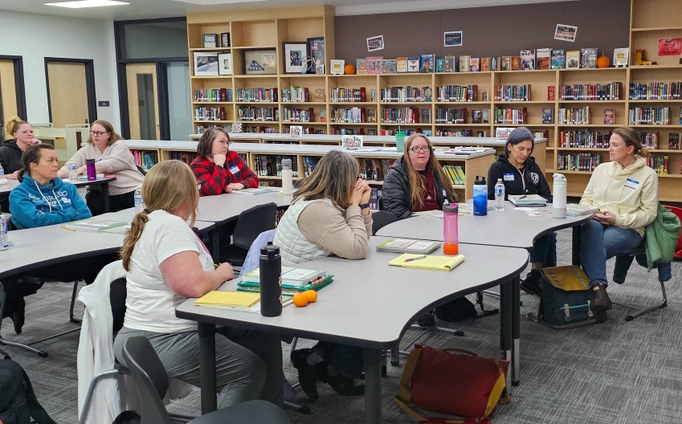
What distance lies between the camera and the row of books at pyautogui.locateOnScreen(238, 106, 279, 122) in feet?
36.5

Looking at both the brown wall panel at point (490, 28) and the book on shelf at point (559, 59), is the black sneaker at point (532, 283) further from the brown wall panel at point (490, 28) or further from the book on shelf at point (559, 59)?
the brown wall panel at point (490, 28)

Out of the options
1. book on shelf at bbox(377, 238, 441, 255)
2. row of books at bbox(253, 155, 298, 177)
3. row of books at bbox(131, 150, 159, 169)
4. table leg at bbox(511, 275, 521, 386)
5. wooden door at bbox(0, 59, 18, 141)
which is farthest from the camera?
wooden door at bbox(0, 59, 18, 141)

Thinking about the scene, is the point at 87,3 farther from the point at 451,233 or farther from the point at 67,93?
the point at 451,233

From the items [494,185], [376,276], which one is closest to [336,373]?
[376,276]

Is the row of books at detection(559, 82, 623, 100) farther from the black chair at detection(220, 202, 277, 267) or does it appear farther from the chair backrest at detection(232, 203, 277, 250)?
the chair backrest at detection(232, 203, 277, 250)

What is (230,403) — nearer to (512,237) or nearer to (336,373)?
(336,373)

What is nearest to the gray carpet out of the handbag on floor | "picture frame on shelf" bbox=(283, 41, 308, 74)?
the handbag on floor

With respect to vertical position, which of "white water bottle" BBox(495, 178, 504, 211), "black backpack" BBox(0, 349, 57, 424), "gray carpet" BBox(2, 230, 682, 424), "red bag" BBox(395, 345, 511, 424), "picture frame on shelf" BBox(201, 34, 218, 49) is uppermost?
"picture frame on shelf" BBox(201, 34, 218, 49)

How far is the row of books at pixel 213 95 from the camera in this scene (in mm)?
11414

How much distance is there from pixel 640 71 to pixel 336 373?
712cm

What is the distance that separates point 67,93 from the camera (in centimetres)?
1204

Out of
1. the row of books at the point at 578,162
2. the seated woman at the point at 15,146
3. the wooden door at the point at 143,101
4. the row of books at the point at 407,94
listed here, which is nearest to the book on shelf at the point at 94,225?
the seated woman at the point at 15,146

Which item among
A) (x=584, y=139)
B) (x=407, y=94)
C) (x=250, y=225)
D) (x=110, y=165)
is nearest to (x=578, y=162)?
(x=584, y=139)

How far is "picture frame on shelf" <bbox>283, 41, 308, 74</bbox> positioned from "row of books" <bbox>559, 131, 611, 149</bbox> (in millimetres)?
4055
